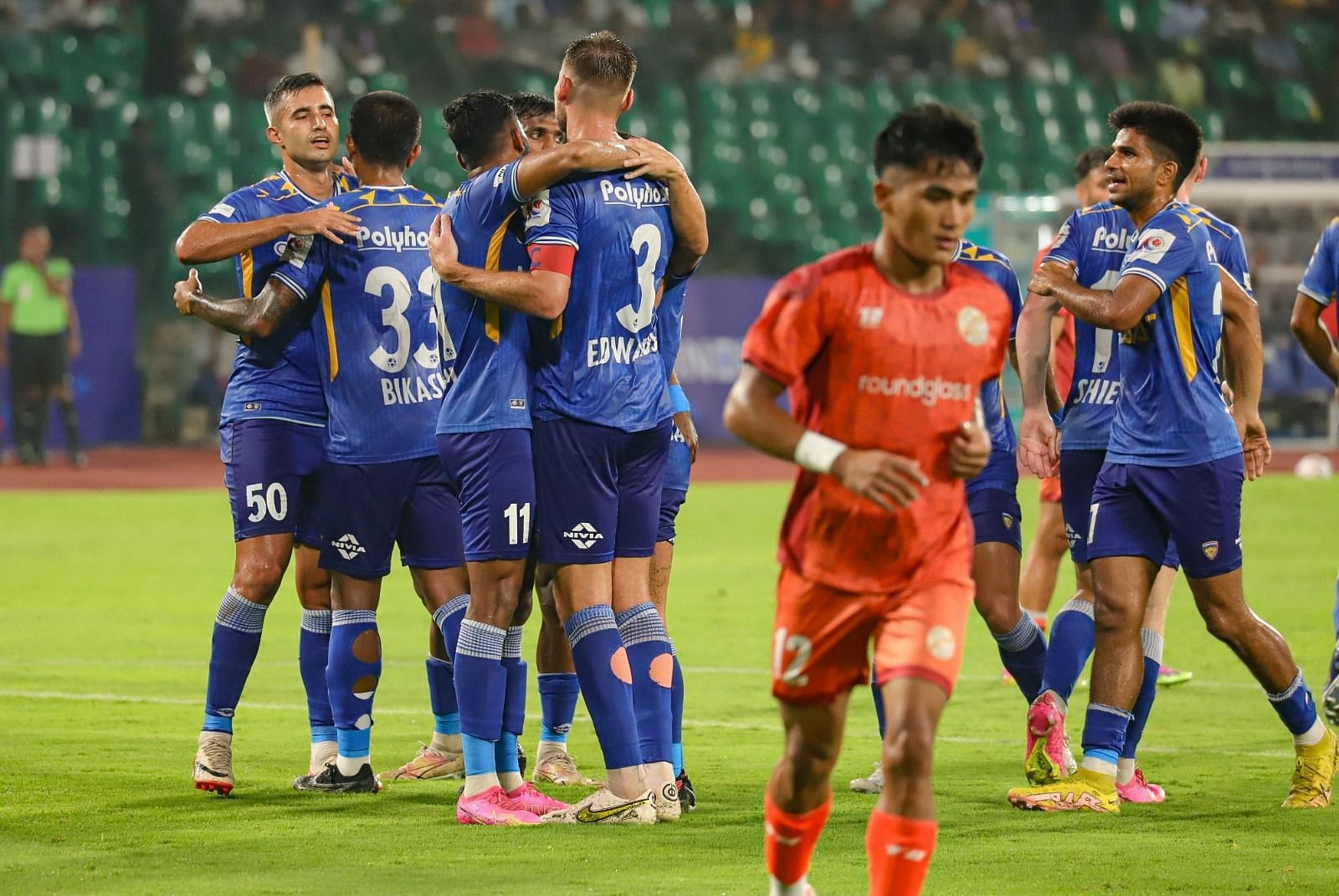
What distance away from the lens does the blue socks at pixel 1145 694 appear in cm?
642

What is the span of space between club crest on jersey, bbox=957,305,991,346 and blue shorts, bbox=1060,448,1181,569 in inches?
97.2

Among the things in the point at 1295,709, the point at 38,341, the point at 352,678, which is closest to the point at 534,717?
the point at 352,678

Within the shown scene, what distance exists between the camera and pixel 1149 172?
6223 mm

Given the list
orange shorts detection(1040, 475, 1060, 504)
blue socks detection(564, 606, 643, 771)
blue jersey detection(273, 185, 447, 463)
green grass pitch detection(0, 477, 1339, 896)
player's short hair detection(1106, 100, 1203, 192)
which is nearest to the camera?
green grass pitch detection(0, 477, 1339, 896)

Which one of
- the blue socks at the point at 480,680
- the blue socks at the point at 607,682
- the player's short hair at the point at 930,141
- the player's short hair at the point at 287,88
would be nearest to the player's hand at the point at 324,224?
the player's short hair at the point at 287,88

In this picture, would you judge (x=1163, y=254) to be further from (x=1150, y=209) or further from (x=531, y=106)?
(x=531, y=106)

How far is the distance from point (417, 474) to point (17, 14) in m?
22.4

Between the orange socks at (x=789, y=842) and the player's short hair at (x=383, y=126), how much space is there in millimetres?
3150

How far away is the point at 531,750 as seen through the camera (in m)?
7.33

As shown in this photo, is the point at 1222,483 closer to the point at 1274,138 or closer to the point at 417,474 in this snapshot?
the point at 417,474

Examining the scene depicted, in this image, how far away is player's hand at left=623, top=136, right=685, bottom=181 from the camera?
579 centimetres

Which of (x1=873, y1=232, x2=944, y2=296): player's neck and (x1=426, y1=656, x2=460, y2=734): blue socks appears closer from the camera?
(x1=873, y1=232, x2=944, y2=296): player's neck

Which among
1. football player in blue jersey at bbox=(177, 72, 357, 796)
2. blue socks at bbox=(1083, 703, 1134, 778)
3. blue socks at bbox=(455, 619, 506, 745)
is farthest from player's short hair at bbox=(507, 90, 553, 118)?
blue socks at bbox=(1083, 703, 1134, 778)

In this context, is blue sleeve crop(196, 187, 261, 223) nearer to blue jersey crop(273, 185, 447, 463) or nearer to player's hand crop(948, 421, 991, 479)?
blue jersey crop(273, 185, 447, 463)
